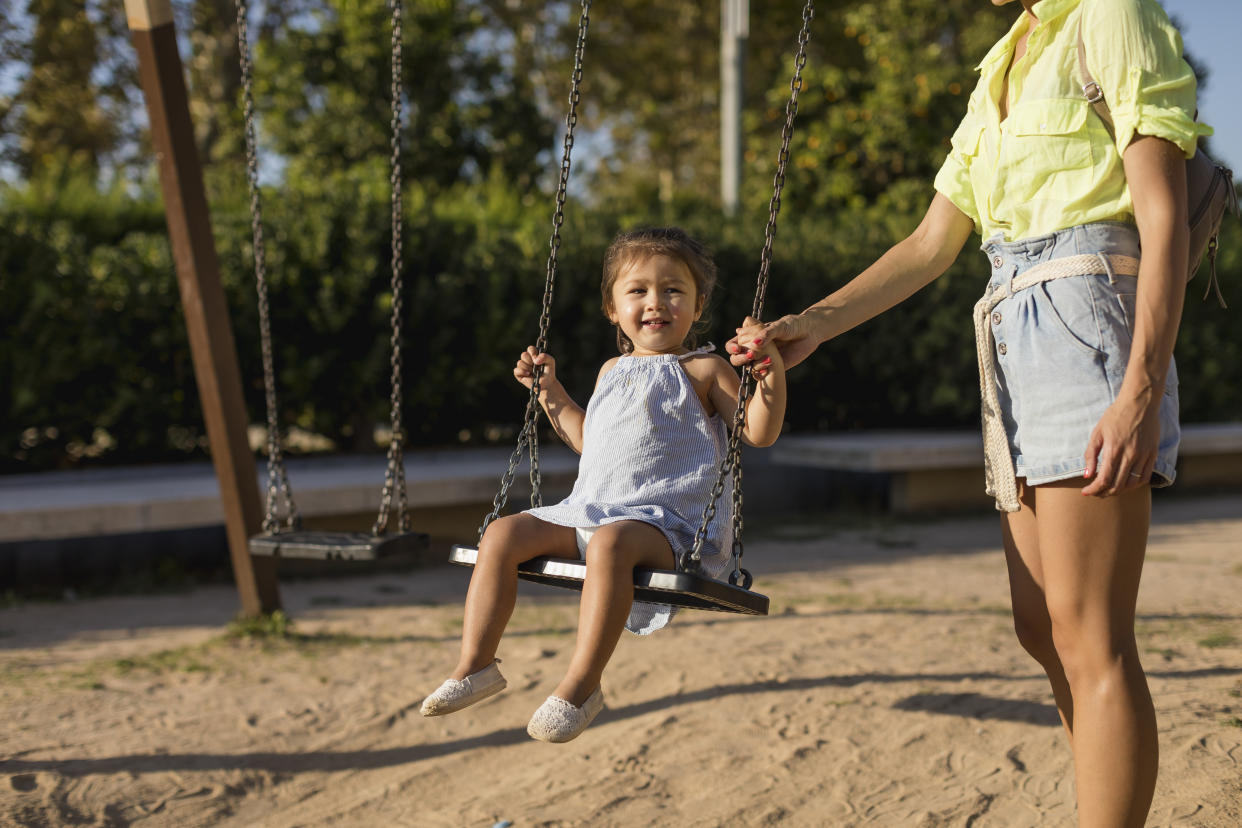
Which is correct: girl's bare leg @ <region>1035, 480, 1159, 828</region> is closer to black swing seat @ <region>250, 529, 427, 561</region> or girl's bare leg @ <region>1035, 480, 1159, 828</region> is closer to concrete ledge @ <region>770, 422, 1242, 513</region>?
black swing seat @ <region>250, 529, 427, 561</region>

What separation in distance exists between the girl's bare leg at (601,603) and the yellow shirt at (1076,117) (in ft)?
3.23

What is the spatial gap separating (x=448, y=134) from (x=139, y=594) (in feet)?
26.4

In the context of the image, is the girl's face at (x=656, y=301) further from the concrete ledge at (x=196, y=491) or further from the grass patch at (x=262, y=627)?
the concrete ledge at (x=196, y=491)

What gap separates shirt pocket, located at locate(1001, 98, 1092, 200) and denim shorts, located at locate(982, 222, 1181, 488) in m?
0.09

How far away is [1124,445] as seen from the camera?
1884mm

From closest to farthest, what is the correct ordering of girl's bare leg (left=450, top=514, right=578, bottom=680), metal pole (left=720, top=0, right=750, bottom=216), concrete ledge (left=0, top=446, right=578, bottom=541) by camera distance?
girl's bare leg (left=450, top=514, right=578, bottom=680)
concrete ledge (left=0, top=446, right=578, bottom=541)
metal pole (left=720, top=0, right=750, bottom=216)

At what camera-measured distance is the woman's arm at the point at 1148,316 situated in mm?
1859

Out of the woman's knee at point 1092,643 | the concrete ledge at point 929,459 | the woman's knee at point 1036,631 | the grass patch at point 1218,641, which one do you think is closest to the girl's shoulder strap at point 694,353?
the woman's knee at point 1036,631

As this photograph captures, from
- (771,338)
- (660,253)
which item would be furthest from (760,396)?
(660,253)

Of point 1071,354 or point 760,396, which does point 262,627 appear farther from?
point 1071,354

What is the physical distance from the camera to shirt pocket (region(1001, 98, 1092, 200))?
1998mm

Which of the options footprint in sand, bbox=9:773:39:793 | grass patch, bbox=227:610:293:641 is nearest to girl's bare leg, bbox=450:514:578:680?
footprint in sand, bbox=9:773:39:793

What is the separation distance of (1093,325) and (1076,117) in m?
0.36

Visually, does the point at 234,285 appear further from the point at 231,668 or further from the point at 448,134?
the point at 448,134
